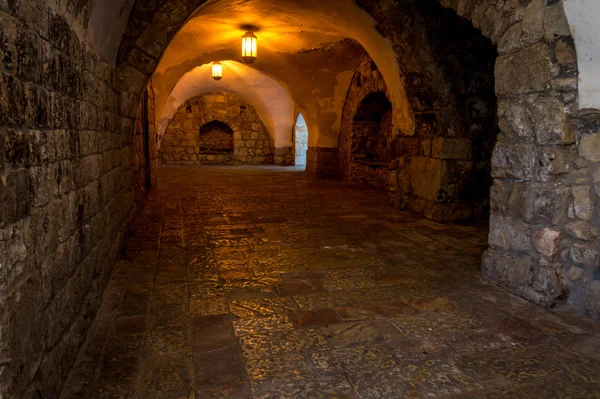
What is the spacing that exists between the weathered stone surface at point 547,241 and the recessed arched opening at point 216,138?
14.2 meters

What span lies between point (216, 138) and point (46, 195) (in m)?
14.8

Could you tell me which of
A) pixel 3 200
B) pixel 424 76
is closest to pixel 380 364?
pixel 3 200

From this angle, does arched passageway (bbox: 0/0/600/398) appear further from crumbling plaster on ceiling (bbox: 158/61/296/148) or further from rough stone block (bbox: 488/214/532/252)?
crumbling plaster on ceiling (bbox: 158/61/296/148)

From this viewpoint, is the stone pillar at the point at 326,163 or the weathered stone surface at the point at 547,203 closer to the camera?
the weathered stone surface at the point at 547,203

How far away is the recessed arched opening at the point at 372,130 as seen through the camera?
852 cm

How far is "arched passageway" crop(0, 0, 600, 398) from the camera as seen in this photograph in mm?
1605

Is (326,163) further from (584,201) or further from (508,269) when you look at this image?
(584,201)

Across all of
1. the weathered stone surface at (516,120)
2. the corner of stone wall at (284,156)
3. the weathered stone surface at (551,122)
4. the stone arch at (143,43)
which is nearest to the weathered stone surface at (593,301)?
the weathered stone surface at (551,122)

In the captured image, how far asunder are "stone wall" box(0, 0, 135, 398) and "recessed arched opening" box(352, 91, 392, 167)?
21.7ft

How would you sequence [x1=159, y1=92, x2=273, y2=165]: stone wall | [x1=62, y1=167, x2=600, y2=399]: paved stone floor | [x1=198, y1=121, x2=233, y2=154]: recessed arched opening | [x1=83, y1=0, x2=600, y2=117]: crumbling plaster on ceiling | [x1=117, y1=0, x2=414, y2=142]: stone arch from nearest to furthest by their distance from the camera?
[x1=62, y1=167, x2=600, y2=399]: paved stone floor
[x1=83, y1=0, x2=600, y2=117]: crumbling plaster on ceiling
[x1=117, y1=0, x2=414, y2=142]: stone arch
[x1=159, y1=92, x2=273, y2=165]: stone wall
[x1=198, y1=121, x2=233, y2=154]: recessed arched opening

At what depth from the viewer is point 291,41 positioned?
738 cm

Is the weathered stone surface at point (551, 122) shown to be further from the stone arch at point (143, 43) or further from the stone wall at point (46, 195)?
the stone arch at point (143, 43)

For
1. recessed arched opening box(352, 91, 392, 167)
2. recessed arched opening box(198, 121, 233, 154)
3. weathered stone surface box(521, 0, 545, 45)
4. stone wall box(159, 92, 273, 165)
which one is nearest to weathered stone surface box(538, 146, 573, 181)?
weathered stone surface box(521, 0, 545, 45)

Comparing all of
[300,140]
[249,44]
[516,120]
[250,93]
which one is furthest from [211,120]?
[516,120]
